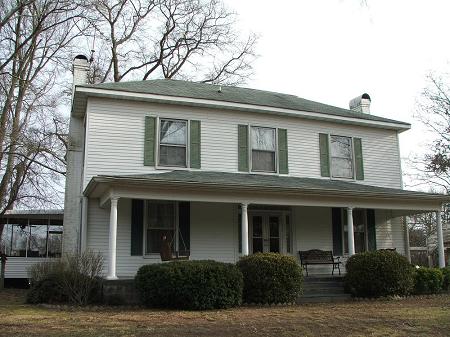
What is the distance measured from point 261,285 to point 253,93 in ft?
29.2

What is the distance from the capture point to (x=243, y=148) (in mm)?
16109

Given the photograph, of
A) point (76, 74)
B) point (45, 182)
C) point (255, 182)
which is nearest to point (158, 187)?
Result: point (255, 182)

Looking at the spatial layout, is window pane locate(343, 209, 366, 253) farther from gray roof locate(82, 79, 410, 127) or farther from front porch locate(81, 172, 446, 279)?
gray roof locate(82, 79, 410, 127)

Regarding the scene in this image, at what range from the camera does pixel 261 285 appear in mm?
12078

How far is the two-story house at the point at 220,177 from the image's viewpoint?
14.1 meters

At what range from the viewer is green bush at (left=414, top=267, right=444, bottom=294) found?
1443 cm

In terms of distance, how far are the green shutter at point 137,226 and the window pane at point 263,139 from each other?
13.6 feet

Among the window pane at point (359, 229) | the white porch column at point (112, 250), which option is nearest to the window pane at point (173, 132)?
the white porch column at point (112, 250)

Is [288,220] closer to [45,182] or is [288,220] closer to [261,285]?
[261,285]

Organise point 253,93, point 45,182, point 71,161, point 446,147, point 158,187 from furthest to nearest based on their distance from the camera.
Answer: point 446,147 < point 45,182 < point 253,93 < point 71,161 < point 158,187

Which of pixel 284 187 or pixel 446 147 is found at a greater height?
pixel 446 147

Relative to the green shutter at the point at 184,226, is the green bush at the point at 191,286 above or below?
below

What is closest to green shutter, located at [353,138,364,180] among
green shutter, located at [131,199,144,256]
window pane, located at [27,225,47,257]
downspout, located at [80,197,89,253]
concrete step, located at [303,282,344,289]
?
concrete step, located at [303,282,344,289]

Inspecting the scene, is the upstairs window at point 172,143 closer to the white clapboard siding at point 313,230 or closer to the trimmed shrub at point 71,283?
the trimmed shrub at point 71,283
